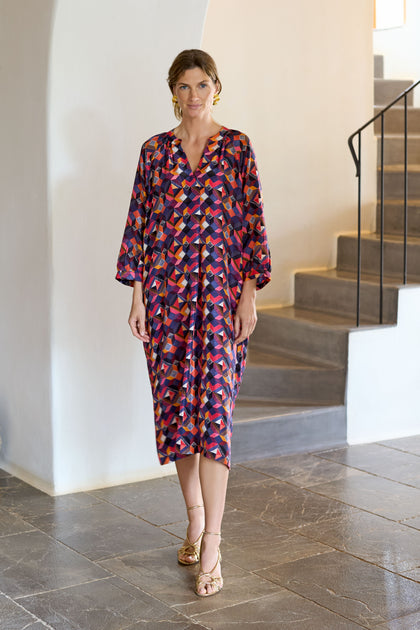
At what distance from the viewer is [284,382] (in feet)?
15.8

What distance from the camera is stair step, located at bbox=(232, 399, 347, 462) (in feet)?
14.0

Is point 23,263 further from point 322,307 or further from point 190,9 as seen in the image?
point 322,307

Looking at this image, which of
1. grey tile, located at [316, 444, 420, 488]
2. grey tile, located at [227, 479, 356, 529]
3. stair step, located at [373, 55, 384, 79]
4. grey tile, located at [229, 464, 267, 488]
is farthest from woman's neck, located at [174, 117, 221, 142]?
stair step, located at [373, 55, 384, 79]

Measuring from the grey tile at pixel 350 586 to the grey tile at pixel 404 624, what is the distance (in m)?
0.03

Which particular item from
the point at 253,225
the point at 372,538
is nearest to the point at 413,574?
the point at 372,538

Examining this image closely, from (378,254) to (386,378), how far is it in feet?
3.45

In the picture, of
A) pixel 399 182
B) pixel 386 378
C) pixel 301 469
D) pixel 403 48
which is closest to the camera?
pixel 301 469

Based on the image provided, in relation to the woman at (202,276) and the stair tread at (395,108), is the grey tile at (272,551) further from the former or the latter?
the stair tread at (395,108)

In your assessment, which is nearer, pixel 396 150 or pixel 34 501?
pixel 34 501

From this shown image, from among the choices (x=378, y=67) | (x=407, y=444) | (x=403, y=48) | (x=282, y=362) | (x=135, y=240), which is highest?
(x=403, y=48)

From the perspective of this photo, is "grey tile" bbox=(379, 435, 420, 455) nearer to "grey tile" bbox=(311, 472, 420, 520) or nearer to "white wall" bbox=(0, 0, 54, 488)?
"grey tile" bbox=(311, 472, 420, 520)

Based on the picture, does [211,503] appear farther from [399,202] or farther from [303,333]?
[399,202]

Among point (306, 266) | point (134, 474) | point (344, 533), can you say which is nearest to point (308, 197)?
point (306, 266)

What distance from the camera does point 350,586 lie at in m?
2.87
